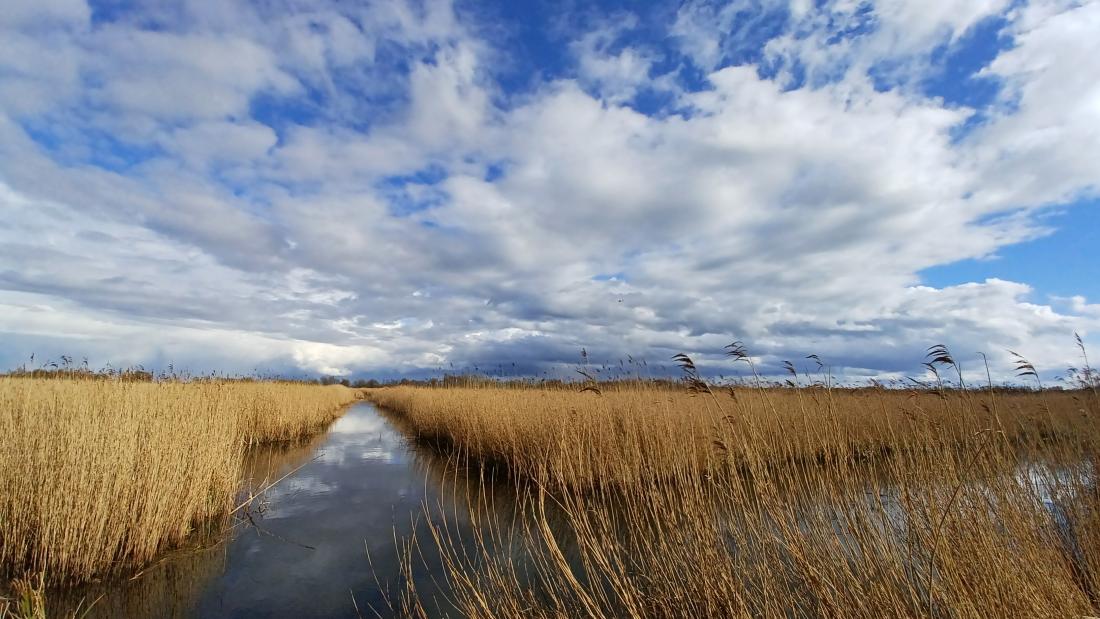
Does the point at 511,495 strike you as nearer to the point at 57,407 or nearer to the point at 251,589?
the point at 251,589

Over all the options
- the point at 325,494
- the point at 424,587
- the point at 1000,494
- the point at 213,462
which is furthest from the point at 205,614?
the point at 1000,494

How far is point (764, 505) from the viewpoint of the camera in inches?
121

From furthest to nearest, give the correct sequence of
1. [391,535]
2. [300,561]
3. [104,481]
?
[391,535] < [300,561] < [104,481]

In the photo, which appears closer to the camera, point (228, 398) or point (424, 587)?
point (424, 587)

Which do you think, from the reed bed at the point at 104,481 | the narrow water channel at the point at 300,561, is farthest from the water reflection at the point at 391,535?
the reed bed at the point at 104,481

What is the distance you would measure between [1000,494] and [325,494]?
29.3ft

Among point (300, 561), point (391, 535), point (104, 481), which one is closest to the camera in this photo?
point (104, 481)

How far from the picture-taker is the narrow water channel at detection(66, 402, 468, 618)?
447 cm

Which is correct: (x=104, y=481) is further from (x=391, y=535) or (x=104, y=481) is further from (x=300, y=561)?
(x=391, y=535)

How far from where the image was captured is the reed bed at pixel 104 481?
176 inches

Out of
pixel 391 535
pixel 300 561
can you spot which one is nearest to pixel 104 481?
pixel 300 561

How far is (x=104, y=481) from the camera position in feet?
15.4

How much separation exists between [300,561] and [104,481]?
205 cm

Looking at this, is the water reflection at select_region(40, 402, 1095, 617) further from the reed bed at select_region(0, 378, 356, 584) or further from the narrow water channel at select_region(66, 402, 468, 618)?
the reed bed at select_region(0, 378, 356, 584)
